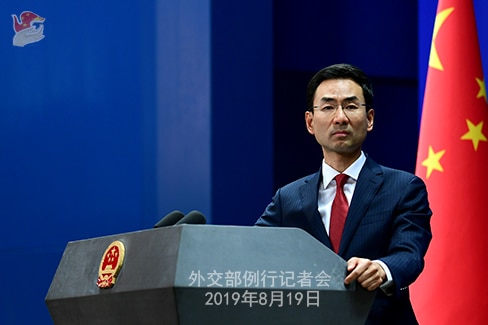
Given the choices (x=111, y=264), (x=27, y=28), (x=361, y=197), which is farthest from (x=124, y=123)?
(x=111, y=264)

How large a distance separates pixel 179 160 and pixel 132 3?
34.4 inches

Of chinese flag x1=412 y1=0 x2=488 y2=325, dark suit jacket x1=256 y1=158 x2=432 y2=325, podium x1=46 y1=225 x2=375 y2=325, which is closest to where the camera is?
podium x1=46 y1=225 x2=375 y2=325

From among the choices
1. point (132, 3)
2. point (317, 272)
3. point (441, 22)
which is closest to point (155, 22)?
point (132, 3)

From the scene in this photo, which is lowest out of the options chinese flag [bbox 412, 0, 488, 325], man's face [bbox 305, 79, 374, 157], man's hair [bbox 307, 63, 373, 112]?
chinese flag [bbox 412, 0, 488, 325]

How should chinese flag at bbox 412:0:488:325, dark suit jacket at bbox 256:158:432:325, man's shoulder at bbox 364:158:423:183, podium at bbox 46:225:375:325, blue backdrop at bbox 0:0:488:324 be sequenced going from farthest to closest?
blue backdrop at bbox 0:0:488:324
chinese flag at bbox 412:0:488:325
man's shoulder at bbox 364:158:423:183
dark suit jacket at bbox 256:158:432:325
podium at bbox 46:225:375:325

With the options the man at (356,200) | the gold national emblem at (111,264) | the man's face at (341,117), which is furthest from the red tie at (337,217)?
the gold national emblem at (111,264)

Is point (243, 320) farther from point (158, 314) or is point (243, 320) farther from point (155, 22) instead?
point (155, 22)

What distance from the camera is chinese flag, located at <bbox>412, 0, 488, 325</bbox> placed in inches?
133

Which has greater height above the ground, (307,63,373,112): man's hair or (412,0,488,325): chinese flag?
(307,63,373,112): man's hair

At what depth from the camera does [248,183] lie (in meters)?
4.58

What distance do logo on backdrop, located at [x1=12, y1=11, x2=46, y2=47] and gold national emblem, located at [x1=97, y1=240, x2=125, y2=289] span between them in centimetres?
329

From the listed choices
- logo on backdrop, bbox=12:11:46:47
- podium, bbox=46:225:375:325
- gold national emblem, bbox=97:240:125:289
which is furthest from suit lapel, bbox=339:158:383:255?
logo on backdrop, bbox=12:11:46:47

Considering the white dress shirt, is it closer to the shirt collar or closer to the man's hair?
the shirt collar

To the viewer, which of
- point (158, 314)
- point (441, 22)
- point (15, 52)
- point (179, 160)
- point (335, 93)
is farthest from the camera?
point (15, 52)
